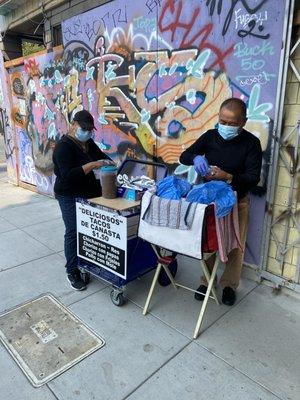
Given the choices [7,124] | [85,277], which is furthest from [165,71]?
[7,124]

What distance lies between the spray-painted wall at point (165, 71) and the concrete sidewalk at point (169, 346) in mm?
793

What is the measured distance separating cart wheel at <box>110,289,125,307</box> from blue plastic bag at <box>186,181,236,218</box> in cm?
118

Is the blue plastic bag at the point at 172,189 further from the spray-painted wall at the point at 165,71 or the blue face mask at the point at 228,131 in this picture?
the spray-painted wall at the point at 165,71

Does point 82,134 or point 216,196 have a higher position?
point 82,134

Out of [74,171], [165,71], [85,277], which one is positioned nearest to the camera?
[74,171]

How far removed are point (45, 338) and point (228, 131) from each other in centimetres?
217

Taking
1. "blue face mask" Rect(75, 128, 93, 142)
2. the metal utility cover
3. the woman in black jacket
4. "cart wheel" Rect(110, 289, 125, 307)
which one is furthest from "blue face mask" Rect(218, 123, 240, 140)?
the metal utility cover

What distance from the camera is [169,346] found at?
249 centimetres

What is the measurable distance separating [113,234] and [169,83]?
1995 millimetres

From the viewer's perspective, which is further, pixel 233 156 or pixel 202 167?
pixel 233 156

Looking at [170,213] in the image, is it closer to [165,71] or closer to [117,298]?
[117,298]

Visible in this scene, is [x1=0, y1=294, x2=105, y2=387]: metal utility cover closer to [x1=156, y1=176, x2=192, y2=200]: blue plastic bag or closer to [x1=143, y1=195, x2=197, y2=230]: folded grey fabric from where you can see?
[x1=143, y1=195, x2=197, y2=230]: folded grey fabric

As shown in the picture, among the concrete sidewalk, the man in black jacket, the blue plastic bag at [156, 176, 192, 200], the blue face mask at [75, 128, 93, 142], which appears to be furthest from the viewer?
the blue face mask at [75, 128, 93, 142]

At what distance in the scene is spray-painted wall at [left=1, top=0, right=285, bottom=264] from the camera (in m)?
3.06
